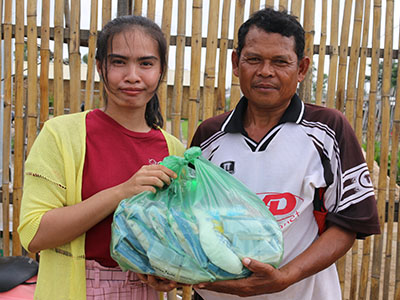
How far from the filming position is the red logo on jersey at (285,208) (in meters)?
1.42

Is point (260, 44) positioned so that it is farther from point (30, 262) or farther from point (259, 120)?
point (30, 262)

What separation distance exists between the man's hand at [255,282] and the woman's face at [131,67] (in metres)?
0.68

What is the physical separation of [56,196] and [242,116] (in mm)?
796

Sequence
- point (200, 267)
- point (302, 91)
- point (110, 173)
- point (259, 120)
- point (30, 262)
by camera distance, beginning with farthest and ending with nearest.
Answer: point (302, 91) < point (30, 262) < point (259, 120) < point (110, 173) < point (200, 267)

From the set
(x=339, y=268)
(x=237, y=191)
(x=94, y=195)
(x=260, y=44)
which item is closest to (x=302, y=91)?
(x=339, y=268)

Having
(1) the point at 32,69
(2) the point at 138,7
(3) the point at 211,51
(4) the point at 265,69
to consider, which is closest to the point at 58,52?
(1) the point at 32,69

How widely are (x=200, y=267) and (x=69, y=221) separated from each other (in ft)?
1.46

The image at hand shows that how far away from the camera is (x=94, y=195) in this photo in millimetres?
1263

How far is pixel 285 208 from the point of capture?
1.42 m

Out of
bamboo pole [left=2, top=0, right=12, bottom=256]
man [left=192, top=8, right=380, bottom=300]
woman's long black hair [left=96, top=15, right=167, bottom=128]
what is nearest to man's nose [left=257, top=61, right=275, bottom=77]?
man [left=192, top=8, right=380, bottom=300]

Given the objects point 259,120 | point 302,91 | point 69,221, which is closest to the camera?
point 69,221

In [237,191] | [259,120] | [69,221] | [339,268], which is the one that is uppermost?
[259,120]

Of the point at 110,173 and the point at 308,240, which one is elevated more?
the point at 110,173

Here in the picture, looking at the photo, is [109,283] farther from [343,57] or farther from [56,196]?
[343,57]
